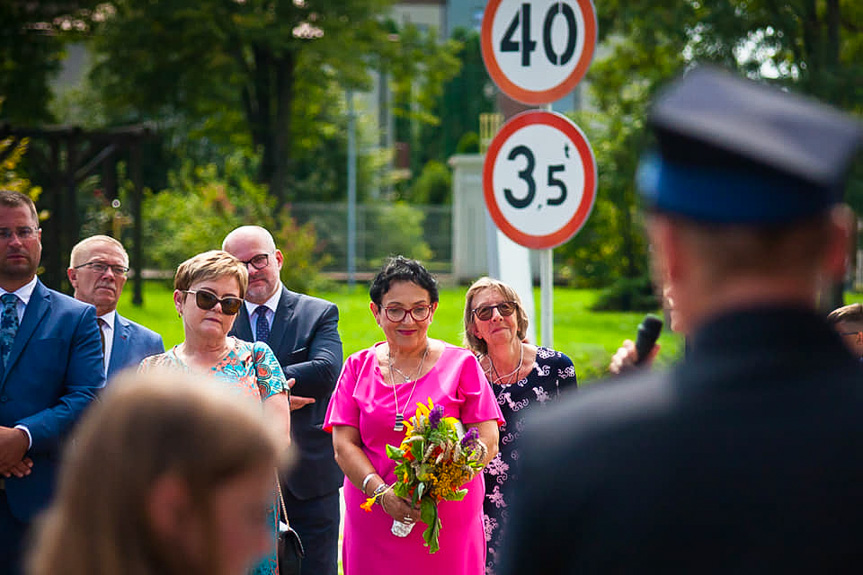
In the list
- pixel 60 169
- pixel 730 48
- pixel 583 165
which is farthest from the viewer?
pixel 730 48

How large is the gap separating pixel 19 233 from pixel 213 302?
0.98 meters

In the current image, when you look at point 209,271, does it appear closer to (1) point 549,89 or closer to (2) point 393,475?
(2) point 393,475

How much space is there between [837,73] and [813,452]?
20.4 meters

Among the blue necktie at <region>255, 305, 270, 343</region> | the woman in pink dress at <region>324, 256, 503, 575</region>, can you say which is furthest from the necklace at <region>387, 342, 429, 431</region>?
the blue necktie at <region>255, 305, 270, 343</region>

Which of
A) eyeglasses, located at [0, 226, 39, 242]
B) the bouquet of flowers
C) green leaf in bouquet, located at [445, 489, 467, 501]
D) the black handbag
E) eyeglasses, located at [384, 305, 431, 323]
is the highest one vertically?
eyeglasses, located at [0, 226, 39, 242]

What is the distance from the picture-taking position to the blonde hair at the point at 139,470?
1532mm

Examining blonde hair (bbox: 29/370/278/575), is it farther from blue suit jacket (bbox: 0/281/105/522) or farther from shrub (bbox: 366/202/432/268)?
shrub (bbox: 366/202/432/268)

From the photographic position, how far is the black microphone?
199 cm

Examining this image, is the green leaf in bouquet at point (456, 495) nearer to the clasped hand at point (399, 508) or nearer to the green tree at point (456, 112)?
the clasped hand at point (399, 508)

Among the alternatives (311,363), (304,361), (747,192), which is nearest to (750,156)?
(747,192)

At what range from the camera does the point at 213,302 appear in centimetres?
436

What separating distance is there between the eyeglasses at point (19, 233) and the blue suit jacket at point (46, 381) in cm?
24

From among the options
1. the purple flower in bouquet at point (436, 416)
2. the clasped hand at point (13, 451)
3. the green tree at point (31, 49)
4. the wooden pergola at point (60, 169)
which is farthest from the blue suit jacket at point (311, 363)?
the green tree at point (31, 49)

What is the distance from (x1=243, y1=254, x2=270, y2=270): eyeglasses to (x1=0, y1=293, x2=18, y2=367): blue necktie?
1.36 m
